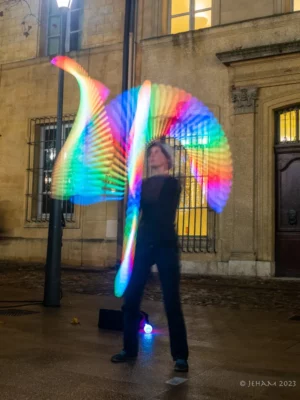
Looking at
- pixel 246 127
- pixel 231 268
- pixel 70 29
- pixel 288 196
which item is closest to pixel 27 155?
pixel 70 29

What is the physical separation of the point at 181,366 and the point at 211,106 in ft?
34.3

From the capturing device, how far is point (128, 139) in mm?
14680

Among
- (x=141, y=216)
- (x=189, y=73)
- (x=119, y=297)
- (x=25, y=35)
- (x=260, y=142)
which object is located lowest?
(x=119, y=297)

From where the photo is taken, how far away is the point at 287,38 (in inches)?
505

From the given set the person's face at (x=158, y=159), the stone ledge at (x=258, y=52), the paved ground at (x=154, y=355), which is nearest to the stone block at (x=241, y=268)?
the paved ground at (x=154, y=355)

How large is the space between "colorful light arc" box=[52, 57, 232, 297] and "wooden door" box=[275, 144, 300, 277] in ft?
4.21

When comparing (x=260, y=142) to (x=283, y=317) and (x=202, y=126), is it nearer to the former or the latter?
(x=202, y=126)

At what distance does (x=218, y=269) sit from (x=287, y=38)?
5.94 m

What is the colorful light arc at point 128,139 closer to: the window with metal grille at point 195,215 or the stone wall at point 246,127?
the window with metal grille at point 195,215

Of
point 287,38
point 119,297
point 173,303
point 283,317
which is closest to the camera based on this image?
point 173,303

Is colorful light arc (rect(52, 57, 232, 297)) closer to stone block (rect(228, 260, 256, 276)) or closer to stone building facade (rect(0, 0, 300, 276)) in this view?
stone building facade (rect(0, 0, 300, 276))

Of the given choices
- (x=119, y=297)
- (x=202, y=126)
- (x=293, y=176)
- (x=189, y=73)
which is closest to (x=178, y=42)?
(x=189, y=73)

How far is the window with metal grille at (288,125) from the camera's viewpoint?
42.7 feet

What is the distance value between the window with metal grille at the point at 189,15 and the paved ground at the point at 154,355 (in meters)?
8.76
